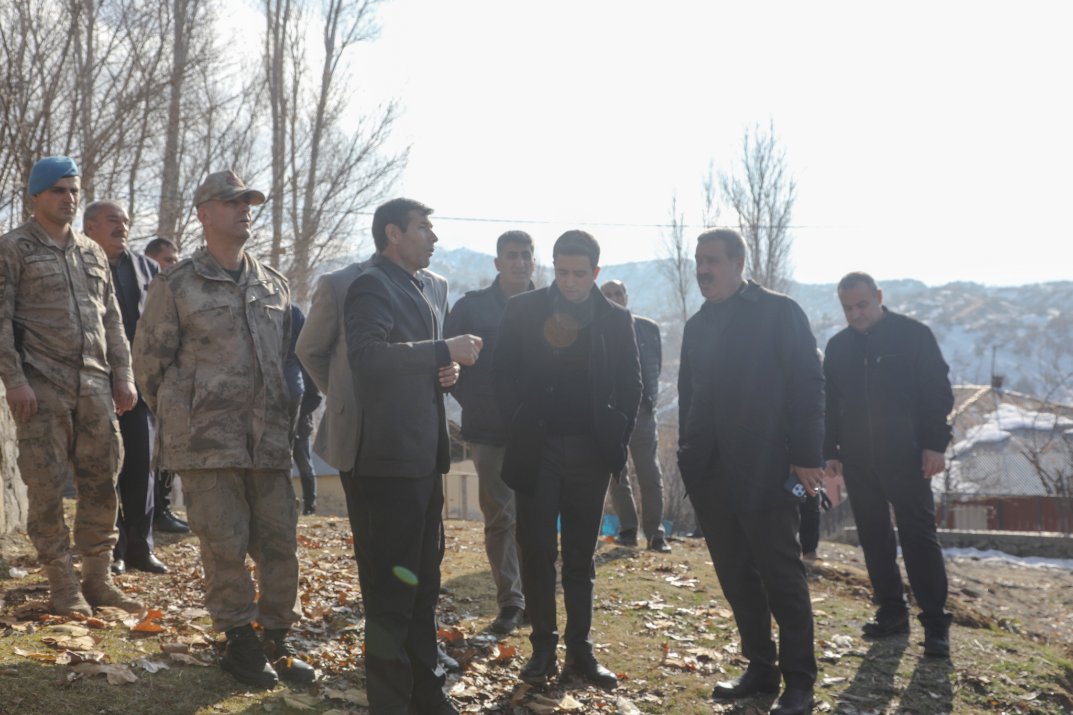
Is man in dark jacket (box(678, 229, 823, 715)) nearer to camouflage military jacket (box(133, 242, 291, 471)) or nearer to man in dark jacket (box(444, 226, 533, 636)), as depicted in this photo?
man in dark jacket (box(444, 226, 533, 636))

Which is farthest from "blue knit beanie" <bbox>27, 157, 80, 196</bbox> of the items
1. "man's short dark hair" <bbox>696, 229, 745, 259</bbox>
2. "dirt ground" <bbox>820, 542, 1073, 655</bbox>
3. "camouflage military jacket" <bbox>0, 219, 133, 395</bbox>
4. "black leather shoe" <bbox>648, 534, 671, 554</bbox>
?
"dirt ground" <bbox>820, 542, 1073, 655</bbox>

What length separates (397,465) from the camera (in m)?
4.14

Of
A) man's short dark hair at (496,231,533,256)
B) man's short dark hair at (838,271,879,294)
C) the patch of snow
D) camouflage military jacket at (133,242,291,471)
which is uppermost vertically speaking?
man's short dark hair at (496,231,533,256)

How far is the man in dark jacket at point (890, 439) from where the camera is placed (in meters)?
6.63

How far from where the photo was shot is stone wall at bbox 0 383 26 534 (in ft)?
25.2

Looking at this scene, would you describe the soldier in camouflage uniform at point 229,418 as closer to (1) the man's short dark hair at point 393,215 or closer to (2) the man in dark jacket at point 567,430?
(1) the man's short dark hair at point 393,215

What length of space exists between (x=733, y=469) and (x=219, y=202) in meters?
2.99

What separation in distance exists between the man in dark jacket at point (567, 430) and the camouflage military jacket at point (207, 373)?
4.30 ft

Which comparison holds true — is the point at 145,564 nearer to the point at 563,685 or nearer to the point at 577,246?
the point at 563,685

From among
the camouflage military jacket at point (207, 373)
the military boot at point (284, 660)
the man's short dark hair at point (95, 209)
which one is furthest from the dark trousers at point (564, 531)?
the man's short dark hair at point (95, 209)

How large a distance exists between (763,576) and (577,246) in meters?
2.05

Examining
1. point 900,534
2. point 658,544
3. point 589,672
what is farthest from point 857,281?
point 658,544

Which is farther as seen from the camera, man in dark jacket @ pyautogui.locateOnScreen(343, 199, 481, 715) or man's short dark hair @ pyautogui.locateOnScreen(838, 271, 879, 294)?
man's short dark hair @ pyautogui.locateOnScreen(838, 271, 879, 294)

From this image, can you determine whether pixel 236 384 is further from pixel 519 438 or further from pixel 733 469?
pixel 733 469
